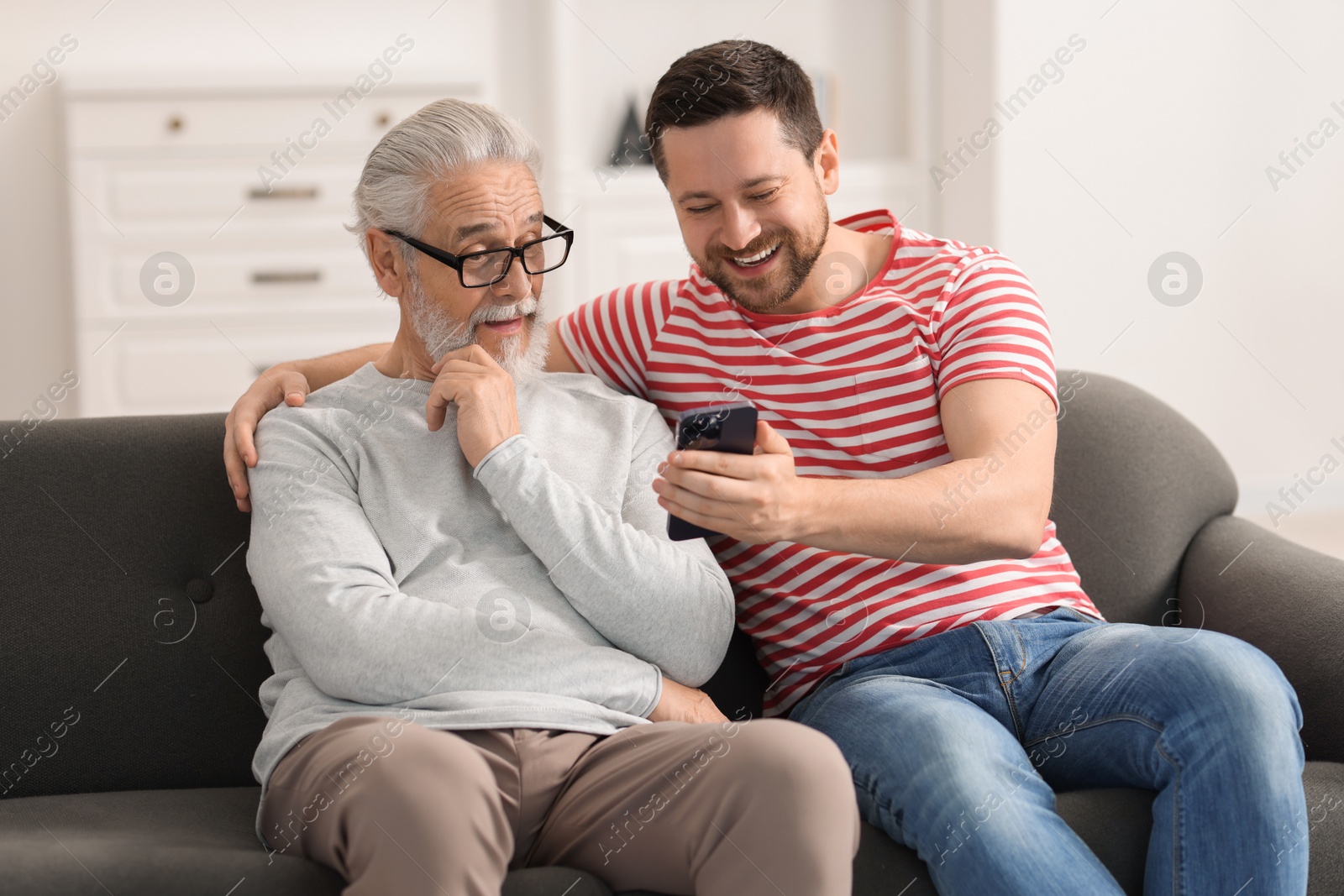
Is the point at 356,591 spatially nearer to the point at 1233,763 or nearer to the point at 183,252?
the point at 1233,763

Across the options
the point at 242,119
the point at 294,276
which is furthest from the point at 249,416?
the point at 242,119

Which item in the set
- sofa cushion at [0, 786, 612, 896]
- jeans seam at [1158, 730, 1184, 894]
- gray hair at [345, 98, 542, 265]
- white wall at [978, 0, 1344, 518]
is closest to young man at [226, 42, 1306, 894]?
jeans seam at [1158, 730, 1184, 894]

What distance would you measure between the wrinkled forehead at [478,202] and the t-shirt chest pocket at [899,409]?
0.51 metres

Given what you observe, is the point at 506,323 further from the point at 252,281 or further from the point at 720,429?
the point at 252,281

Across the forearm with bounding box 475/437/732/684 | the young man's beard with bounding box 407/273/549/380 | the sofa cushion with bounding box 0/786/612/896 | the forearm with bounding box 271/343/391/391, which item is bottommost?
the sofa cushion with bounding box 0/786/612/896

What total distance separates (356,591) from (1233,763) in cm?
96

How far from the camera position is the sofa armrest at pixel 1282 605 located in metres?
1.50

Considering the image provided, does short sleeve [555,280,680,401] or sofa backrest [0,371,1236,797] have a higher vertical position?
short sleeve [555,280,680,401]

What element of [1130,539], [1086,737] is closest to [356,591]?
[1086,737]

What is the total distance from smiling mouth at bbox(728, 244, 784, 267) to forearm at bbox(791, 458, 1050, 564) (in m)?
0.37

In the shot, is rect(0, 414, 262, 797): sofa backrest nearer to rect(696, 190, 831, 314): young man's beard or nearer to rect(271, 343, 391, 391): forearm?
rect(271, 343, 391, 391): forearm

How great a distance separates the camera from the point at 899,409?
157 cm

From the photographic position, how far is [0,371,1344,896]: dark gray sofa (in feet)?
4.96

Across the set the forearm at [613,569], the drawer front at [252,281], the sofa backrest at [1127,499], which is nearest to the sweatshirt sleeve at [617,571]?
the forearm at [613,569]
